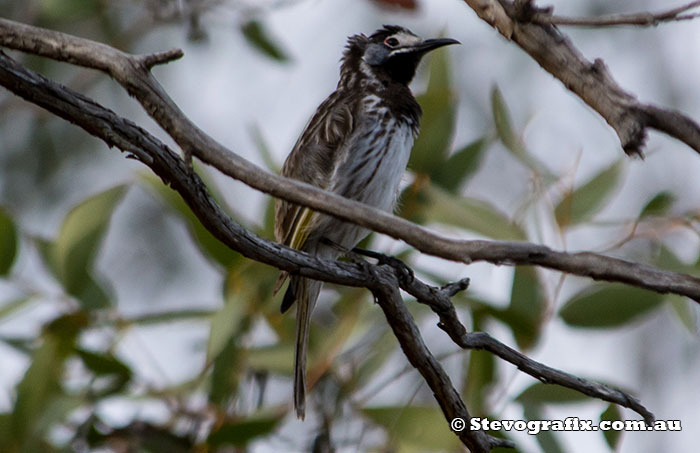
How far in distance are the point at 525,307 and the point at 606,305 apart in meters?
0.30

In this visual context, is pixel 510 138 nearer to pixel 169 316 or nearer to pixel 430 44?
pixel 430 44

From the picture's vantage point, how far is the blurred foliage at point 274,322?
3535 mm

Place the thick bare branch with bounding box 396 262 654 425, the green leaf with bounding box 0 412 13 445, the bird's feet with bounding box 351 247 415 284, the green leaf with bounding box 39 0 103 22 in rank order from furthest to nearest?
1. the green leaf with bounding box 39 0 103 22
2. the green leaf with bounding box 0 412 13 445
3. the bird's feet with bounding box 351 247 415 284
4. the thick bare branch with bounding box 396 262 654 425

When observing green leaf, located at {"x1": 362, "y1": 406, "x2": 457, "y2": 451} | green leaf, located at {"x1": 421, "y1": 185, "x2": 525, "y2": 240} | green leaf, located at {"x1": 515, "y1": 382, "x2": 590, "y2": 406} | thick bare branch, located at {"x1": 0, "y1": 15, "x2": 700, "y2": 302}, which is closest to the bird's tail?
green leaf, located at {"x1": 362, "y1": 406, "x2": 457, "y2": 451}

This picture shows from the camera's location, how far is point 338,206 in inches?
82.0

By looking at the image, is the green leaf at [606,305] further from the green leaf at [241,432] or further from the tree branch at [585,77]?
the tree branch at [585,77]

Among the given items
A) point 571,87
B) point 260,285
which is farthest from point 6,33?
point 260,285

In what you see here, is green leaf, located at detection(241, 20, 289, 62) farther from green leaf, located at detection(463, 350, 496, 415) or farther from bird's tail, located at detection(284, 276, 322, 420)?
green leaf, located at detection(463, 350, 496, 415)

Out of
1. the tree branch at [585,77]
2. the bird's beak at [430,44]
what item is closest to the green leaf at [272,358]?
the bird's beak at [430,44]

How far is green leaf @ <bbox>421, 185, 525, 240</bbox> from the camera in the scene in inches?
141

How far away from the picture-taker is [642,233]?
11.7 ft

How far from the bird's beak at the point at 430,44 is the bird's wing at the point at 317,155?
482mm

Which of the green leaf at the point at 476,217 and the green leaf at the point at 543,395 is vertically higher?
the green leaf at the point at 476,217

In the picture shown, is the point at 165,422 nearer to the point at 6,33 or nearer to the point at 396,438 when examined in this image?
the point at 396,438
